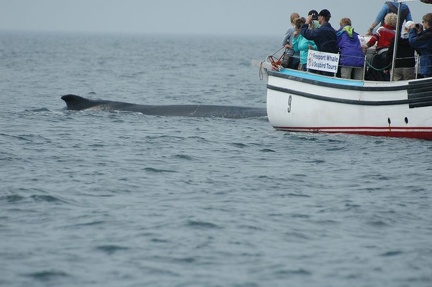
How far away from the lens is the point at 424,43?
18766mm

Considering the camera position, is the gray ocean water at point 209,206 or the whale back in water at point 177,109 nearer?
the gray ocean water at point 209,206

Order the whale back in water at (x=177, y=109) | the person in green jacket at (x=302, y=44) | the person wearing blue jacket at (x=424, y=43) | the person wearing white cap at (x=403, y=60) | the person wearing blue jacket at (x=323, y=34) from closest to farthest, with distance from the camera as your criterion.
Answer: the person wearing blue jacket at (x=424, y=43) < the person wearing white cap at (x=403, y=60) < the person wearing blue jacket at (x=323, y=34) < the person in green jacket at (x=302, y=44) < the whale back in water at (x=177, y=109)

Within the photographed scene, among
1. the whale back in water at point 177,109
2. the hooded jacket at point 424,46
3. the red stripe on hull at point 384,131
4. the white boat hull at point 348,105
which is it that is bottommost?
the whale back in water at point 177,109

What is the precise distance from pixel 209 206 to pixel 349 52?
7.40m

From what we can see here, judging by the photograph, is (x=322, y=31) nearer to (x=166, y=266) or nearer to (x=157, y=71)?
(x=166, y=266)

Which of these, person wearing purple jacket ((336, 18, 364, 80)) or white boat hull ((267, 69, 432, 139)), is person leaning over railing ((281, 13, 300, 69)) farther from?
person wearing purple jacket ((336, 18, 364, 80))

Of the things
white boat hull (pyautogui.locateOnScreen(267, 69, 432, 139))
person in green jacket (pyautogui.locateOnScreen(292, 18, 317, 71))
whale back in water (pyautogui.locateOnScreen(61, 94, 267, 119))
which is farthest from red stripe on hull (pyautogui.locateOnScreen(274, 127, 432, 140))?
whale back in water (pyautogui.locateOnScreen(61, 94, 267, 119))

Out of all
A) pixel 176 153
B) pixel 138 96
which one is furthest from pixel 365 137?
pixel 138 96

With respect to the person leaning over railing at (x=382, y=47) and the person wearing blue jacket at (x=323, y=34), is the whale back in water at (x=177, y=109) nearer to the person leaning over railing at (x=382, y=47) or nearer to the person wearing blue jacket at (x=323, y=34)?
the person wearing blue jacket at (x=323, y=34)

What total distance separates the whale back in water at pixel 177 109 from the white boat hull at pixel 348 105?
388cm

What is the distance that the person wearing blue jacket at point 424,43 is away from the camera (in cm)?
1873

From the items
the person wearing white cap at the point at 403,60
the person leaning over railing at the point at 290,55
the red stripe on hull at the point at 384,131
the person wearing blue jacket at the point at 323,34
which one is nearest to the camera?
the red stripe on hull at the point at 384,131

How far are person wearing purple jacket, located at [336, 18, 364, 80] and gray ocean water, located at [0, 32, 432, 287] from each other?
162 centimetres

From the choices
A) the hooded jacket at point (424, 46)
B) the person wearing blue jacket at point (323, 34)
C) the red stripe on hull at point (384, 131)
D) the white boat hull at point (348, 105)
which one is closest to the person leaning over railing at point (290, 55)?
the white boat hull at point (348, 105)
